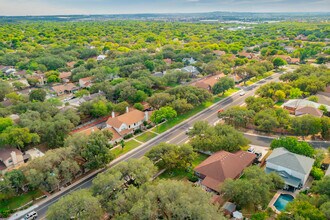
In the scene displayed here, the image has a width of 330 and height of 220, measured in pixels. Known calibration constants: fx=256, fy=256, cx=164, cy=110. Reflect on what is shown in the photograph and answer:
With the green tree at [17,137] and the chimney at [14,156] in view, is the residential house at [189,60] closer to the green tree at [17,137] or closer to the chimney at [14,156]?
the green tree at [17,137]

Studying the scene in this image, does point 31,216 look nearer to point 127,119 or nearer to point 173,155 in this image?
point 173,155

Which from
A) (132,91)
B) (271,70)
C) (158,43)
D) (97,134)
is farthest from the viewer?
(158,43)

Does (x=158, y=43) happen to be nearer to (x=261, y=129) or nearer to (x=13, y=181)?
(x=261, y=129)

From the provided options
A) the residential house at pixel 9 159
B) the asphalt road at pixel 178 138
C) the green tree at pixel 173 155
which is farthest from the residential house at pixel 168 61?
the residential house at pixel 9 159

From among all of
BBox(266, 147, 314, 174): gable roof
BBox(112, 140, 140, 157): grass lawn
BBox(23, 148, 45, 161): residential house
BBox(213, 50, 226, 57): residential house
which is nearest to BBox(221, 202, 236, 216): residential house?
BBox(266, 147, 314, 174): gable roof

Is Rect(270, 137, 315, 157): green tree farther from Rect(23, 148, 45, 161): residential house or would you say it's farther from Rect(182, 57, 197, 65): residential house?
Rect(182, 57, 197, 65): residential house

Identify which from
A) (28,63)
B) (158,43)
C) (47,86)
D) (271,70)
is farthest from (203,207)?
(158,43)

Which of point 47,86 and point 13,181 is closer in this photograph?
point 13,181
